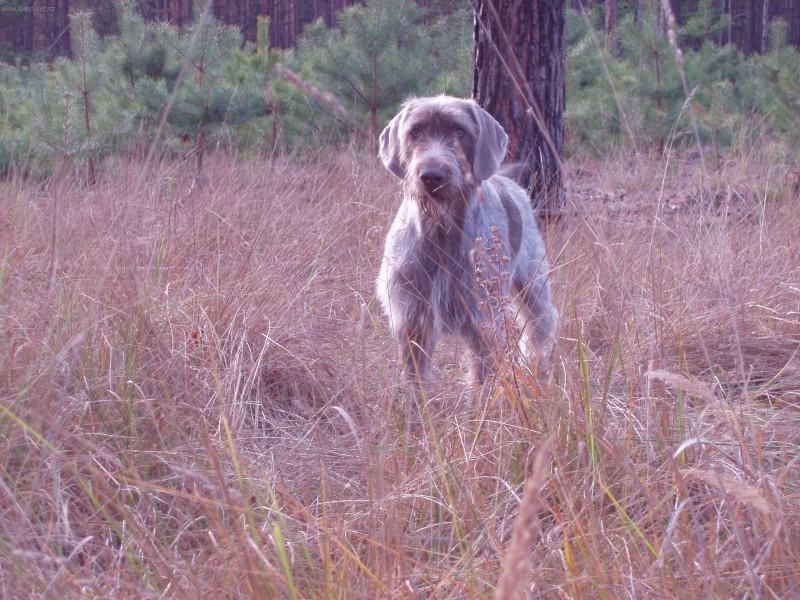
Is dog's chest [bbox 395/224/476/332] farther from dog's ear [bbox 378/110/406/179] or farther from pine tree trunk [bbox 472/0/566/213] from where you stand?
pine tree trunk [bbox 472/0/566/213]

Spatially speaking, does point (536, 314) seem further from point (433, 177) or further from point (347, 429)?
point (347, 429)

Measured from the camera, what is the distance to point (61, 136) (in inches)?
251

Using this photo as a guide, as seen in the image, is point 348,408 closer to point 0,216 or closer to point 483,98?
point 0,216

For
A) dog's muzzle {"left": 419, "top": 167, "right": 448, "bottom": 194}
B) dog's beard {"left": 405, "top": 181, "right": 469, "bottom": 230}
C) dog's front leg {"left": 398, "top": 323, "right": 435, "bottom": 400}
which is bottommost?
dog's front leg {"left": 398, "top": 323, "right": 435, "bottom": 400}


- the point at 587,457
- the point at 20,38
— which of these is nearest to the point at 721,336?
the point at 587,457

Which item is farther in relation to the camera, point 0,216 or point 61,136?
point 61,136

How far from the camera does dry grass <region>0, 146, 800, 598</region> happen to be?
1.66 meters

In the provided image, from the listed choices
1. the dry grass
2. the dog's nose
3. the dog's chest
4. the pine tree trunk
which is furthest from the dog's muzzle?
the pine tree trunk

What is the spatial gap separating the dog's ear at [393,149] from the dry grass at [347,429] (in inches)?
24.7

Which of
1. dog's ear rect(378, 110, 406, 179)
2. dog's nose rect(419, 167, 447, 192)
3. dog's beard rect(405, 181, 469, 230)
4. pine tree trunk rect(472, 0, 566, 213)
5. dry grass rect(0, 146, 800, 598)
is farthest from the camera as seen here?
pine tree trunk rect(472, 0, 566, 213)

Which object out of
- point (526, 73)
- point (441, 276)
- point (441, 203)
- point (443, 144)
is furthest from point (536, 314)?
point (526, 73)

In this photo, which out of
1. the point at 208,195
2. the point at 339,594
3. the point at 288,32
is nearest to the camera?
the point at 339,594

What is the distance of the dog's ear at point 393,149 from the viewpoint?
364cm

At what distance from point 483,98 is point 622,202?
1.57 meters
